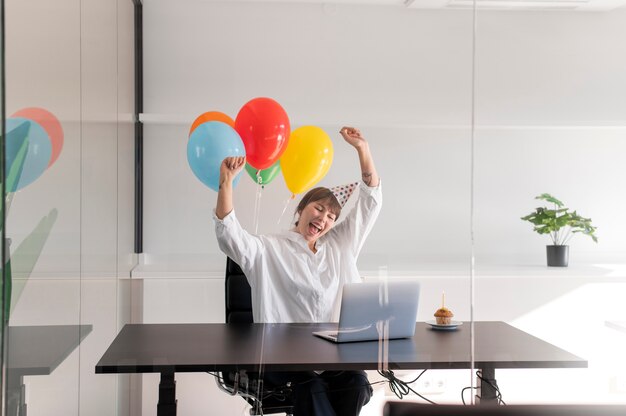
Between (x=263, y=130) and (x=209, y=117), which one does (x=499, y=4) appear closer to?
(x=263, y=130)

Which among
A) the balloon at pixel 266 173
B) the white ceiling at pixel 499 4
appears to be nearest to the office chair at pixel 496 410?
the balloon at pixel 266 173

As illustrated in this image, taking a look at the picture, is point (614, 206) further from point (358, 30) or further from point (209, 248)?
point (209, 248)

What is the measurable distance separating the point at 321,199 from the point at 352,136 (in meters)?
0.24

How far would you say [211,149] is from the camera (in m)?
2.44

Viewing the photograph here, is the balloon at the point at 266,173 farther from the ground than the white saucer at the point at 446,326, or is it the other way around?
the balloon at the point at 266,173

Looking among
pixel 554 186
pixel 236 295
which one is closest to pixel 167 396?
pixel 236 295

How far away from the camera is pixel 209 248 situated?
246 cm

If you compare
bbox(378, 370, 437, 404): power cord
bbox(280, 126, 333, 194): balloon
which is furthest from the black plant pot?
bbox(280, 126, 333, 194): balloon

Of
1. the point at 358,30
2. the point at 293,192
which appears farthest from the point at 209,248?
the point at 358,30

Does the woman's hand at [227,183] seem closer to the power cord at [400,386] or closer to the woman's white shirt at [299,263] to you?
the woman's white shirt at [299,263]

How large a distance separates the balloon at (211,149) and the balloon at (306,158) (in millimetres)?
157

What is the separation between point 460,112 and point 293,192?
70cm

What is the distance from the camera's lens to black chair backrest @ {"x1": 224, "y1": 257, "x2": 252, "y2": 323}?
97.1 inches

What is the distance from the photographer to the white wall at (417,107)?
2.45 m
